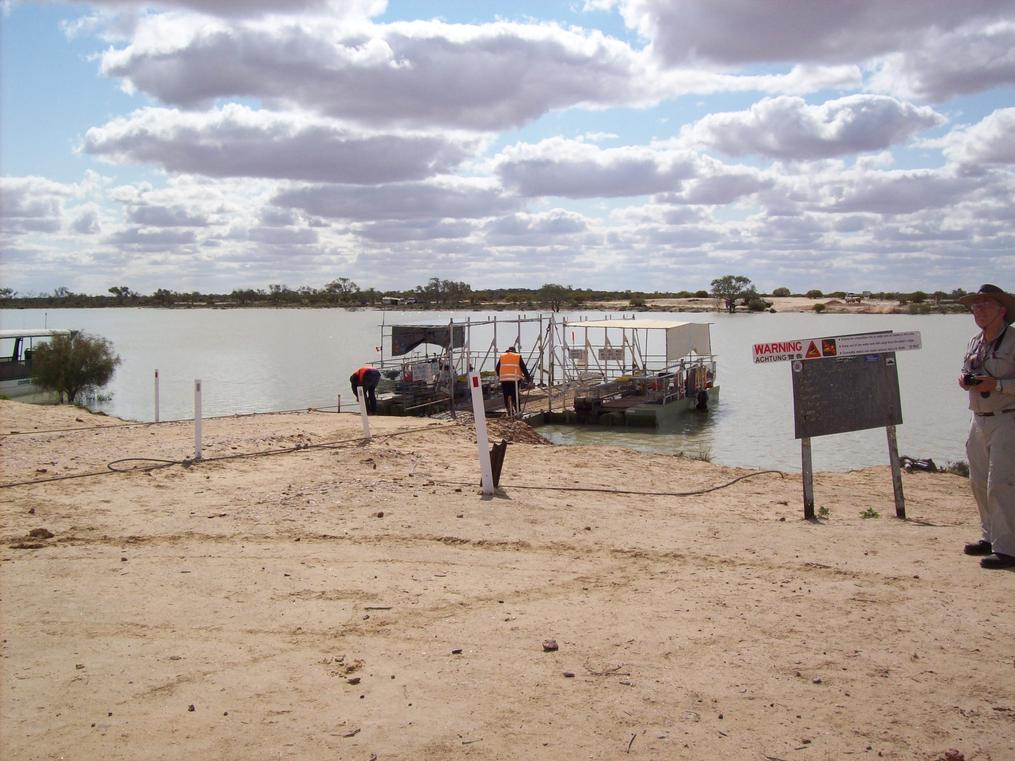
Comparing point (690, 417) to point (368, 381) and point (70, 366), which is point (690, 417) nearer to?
point (368, 381)

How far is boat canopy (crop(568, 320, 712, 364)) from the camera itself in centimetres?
3059

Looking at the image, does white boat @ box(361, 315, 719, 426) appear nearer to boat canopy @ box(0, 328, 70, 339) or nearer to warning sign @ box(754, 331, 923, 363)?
boat canopy @ box(0, 328, 70, 339)

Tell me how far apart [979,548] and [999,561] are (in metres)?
0.34

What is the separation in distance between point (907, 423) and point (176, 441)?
2634 centimetres

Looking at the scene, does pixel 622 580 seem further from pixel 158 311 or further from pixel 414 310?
pixel 158 311

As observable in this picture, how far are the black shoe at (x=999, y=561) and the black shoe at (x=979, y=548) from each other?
0.29 metres

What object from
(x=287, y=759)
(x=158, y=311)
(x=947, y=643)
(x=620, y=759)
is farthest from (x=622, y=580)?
(x=158, y=311)

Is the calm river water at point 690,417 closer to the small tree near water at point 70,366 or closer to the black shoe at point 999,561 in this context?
the small tree near water at point 70,366

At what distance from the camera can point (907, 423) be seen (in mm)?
31312

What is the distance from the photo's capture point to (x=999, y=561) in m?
6.41

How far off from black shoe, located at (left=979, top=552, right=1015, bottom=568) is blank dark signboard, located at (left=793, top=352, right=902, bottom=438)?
2.20 meters

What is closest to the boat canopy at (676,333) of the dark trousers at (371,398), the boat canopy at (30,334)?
the dark trousers at (371,398)

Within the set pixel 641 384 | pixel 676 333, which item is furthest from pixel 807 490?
pixel 641 384

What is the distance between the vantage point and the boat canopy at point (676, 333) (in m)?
30.6
